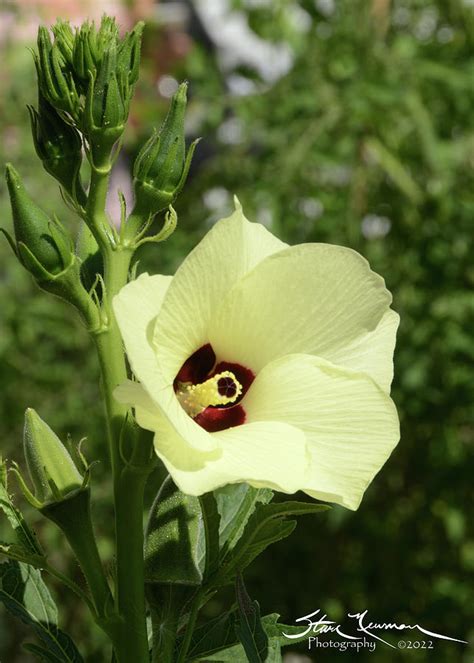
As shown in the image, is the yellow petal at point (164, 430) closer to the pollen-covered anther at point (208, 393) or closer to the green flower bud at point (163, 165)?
the pollen-covered anther at point (208, 393)

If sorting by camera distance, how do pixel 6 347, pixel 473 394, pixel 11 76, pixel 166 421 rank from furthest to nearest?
1. pixel 11 76
2. pixel 6 347
3. pixel 473 394
4. pixel 166 421

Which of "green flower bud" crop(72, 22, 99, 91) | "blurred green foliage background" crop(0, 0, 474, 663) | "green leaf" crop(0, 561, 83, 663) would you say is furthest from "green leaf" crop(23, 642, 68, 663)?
"blurred green foliage background" crop(0, 0, 474, 663)

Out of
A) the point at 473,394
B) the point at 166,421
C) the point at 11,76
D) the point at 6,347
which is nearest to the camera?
the point at 166,421

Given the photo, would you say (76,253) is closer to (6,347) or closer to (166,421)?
(166,421)

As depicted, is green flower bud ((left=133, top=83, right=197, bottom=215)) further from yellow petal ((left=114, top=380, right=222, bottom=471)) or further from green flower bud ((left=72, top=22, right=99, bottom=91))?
yellow petal ((left=114, top=380, right=222, bottom=471))

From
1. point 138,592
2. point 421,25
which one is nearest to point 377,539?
point 421,25

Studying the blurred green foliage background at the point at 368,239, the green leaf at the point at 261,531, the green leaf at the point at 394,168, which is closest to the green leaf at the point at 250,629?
the green leaf at the point at 261,531

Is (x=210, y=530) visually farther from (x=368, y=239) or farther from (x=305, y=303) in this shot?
(x=368, y=239)
